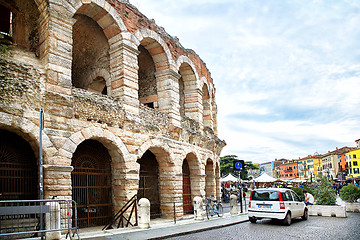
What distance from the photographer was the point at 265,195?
11469 millimetres

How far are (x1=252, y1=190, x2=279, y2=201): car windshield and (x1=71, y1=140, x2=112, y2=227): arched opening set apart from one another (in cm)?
549

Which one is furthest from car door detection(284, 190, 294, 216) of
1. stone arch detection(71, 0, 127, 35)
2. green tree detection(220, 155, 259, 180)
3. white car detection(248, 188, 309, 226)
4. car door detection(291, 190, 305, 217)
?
green tree detection(220, 155, 259, 180)

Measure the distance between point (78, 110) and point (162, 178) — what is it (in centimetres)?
565

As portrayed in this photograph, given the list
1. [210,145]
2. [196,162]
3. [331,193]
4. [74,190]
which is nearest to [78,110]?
[74,190]

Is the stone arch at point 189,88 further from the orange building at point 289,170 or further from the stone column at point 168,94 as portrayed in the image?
the orange building at point 289,170

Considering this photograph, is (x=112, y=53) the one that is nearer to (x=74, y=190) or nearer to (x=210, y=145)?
(x=74, y=190)

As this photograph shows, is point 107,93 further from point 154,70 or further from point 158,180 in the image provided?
point 158,180

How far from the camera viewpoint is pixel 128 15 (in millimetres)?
12422

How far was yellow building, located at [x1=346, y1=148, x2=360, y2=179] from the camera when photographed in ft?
223

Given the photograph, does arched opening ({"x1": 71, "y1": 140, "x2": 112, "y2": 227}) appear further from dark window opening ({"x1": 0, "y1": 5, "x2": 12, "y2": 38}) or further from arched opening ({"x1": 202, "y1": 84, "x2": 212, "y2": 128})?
arched opening ({"x1": 202, "y1": 84, "x2": 212, "y2": 128})

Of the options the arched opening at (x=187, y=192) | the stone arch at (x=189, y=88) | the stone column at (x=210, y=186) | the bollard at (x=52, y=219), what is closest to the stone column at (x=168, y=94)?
the stone arch at (x=189, y=88)

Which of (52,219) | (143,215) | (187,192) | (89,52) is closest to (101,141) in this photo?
(143,215)

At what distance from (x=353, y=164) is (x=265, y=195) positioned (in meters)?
68.3

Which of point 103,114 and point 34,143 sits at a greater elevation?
point 103,114
